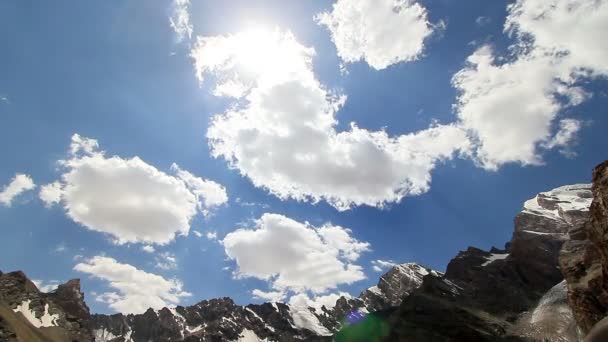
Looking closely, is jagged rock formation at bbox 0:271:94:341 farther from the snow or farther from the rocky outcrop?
the rocky outcrop

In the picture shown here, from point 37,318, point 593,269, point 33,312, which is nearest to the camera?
point 593,269

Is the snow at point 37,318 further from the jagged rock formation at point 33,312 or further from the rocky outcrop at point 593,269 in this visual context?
the rocky outcrop at point 593,269

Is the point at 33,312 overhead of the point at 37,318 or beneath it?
overhead

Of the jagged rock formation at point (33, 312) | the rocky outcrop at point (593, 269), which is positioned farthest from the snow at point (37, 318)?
the rocky outcrop at point (593, 269)

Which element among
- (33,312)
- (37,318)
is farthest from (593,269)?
(33,312)

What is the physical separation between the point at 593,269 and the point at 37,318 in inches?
6426

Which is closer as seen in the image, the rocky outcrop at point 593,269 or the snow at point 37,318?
the rocky outcrop at point 593,269

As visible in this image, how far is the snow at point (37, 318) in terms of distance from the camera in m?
148

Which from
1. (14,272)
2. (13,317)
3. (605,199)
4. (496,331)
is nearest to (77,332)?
(14,272)

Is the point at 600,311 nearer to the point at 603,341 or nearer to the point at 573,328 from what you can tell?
the point at 603,341

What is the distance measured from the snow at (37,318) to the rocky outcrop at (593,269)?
150 meters

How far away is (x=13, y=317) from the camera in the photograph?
127 metres

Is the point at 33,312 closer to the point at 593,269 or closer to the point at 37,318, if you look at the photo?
the point at 37,318

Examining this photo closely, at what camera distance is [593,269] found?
7512 centimetres
